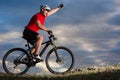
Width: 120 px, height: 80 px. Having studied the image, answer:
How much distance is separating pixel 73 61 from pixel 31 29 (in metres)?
2.43

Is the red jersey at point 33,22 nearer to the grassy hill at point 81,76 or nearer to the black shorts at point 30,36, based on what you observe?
the black shorts at point 30,36

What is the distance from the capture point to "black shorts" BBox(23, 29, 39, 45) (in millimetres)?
19375

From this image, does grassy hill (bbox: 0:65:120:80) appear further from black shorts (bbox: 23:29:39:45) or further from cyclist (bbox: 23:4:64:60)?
black shorts (bbox: 23:29:39:45)

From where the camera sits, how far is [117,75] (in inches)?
712

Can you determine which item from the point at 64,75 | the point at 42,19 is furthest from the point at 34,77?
the point at 42,19

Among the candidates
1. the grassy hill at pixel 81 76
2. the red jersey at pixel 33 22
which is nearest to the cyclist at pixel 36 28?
the red jersey at pixel 33 22

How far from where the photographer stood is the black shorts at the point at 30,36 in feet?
Answer: 63.6

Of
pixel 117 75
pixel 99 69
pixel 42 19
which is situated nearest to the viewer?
pixel 117 75

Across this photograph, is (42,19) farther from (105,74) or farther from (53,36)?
(105,74)

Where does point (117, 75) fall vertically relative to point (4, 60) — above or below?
below

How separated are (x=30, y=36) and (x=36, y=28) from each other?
0.46 m

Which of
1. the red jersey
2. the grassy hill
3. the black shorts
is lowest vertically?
the grassy hill

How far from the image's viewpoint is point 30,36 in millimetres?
19438

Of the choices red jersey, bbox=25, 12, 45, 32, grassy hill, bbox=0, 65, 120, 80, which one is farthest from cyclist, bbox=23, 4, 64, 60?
grassy hill, bbox=0, 65, 120, 80
